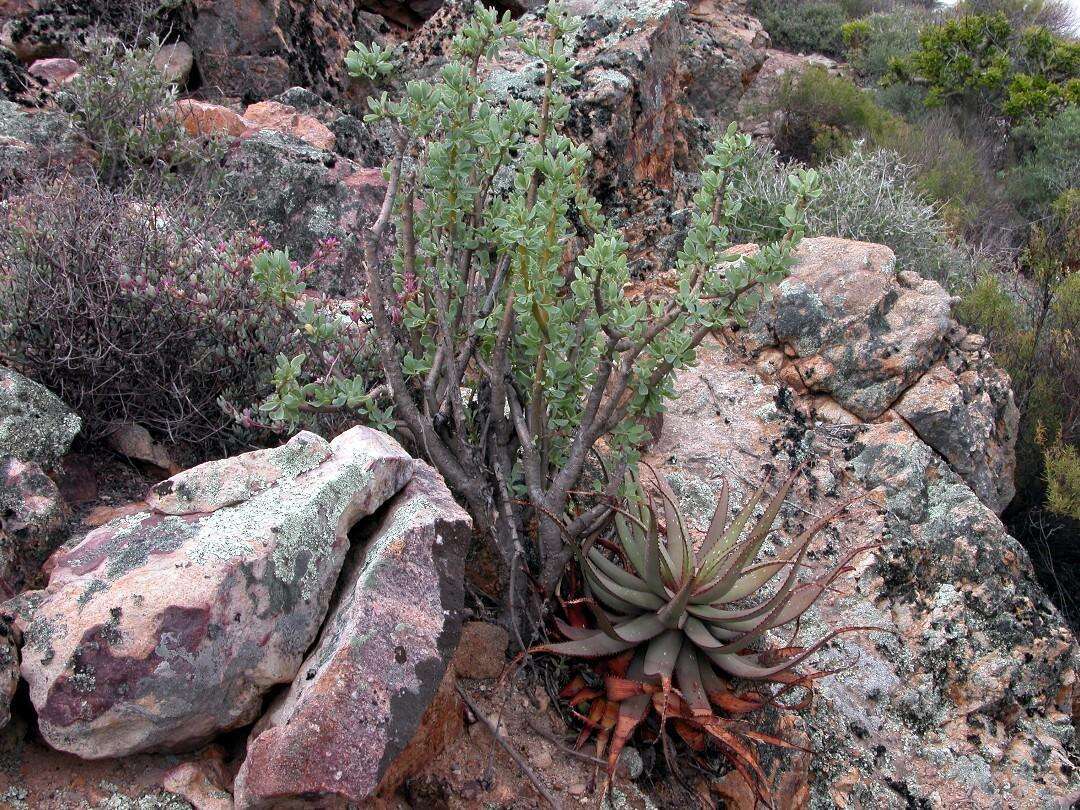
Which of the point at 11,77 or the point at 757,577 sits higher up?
the point at 757,577

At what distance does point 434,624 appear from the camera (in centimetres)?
226

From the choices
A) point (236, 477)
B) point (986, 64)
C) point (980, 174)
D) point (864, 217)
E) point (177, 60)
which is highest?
point (986, 64)

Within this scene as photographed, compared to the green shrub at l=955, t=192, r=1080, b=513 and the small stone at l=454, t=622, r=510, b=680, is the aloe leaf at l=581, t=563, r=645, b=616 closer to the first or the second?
the small stone at l=454, t=622, r=510, b=680

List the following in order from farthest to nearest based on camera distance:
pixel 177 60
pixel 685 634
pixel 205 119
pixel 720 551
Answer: pixel 177 60
pixel 205 119
pixel 720 551
pixel 685 634

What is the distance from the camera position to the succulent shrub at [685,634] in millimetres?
2611

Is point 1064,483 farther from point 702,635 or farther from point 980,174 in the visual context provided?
point 980,174

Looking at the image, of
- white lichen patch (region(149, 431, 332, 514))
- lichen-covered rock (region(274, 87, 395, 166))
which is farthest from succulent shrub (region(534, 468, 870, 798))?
lichen-covered rock (region(274, 87, 395, 166))

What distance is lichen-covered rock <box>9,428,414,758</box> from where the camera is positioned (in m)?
1.92

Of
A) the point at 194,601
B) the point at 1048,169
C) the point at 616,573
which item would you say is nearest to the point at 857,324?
the point at 616,573

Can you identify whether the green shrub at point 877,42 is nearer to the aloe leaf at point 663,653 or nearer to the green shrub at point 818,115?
the green shrub at point 818,115

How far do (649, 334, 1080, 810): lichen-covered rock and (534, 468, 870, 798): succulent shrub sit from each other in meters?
0.34

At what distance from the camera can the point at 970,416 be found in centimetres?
394

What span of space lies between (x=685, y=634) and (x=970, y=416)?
6.54 feet

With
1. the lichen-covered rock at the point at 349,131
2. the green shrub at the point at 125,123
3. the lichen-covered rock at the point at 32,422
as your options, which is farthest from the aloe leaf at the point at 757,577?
the lichen-covered rock at the point at 349,131
